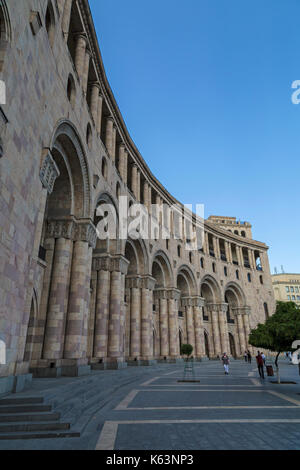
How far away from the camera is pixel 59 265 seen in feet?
48.5

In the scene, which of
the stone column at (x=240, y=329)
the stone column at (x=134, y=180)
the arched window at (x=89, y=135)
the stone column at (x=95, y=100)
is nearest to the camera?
the arched window at (x=89, y=135)

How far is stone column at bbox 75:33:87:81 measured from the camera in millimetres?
17516

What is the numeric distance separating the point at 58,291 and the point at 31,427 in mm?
8694

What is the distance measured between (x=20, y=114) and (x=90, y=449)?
8.44m

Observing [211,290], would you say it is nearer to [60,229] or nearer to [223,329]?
[223,329]

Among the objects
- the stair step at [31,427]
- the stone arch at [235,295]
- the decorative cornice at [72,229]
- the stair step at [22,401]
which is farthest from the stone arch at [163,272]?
the stair step at [31,427]

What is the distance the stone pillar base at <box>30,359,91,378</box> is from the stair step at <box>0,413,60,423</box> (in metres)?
7.06

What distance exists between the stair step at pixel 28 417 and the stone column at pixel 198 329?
106 feet

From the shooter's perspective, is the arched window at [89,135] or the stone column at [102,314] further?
the stone column at [102,314]

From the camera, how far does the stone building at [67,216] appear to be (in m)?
8.24

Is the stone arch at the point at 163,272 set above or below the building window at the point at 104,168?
below

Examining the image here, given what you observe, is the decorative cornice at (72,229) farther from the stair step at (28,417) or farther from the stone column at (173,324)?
the stone column at (173,324)

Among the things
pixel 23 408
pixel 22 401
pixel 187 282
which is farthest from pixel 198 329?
pixel 23 408
